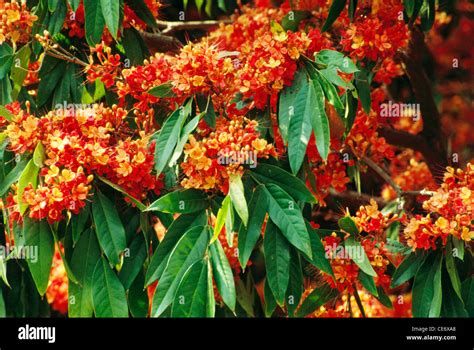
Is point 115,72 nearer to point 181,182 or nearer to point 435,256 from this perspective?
point 181,182

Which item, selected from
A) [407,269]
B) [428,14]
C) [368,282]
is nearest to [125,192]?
[368,282]

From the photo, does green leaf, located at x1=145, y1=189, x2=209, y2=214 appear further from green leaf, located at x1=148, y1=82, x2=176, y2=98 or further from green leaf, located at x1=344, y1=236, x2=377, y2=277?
green leaf, located at x1=344, y1=236, x2=377, y2=277

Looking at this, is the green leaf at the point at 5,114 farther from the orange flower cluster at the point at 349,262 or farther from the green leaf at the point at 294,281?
the orange flower cluster at the point at 349,262

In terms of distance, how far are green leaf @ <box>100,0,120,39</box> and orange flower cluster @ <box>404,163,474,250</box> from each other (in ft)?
3.98

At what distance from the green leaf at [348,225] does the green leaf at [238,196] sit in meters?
0.41

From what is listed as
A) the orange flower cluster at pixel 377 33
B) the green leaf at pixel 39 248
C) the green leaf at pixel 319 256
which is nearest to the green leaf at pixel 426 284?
the green leaf at pixel 319 256

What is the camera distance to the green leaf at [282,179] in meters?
2.81

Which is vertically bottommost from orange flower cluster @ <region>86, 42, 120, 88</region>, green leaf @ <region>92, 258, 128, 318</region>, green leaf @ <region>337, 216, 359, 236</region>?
green leaf @ <region>92, 258, 128, 318</region>

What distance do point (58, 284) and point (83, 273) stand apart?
215cm

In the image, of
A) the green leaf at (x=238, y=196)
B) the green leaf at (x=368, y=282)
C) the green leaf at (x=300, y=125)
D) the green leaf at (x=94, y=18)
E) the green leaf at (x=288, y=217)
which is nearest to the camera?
the green leaf at (x=238, y=196)

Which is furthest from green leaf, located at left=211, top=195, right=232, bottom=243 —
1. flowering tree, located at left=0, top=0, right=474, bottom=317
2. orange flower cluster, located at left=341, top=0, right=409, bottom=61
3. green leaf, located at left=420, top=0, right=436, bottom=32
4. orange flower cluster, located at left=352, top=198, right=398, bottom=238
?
green leaf, located at left=420, top=0, right=436, bottom=32

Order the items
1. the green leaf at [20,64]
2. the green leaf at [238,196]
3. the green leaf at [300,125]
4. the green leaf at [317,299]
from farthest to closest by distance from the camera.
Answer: the green leaf at [20,64]
the green leaf at [317,299]
the green leaf at [300,125]
the green leaf at [238,196]

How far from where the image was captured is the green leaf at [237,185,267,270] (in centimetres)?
272
